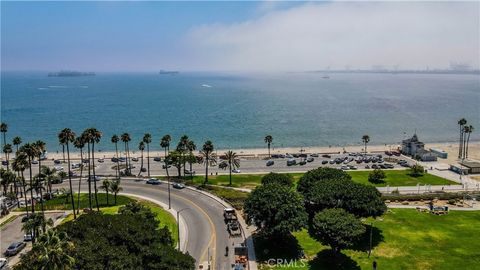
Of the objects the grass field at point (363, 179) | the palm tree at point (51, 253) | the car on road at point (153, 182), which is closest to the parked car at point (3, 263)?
the palm tree at point (51, 253)

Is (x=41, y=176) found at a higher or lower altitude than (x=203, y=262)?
higher

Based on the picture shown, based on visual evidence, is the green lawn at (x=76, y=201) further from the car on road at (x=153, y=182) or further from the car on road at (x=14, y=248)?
the car on road at (x=14, y=248)

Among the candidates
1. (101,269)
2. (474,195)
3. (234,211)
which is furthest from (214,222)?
(474,195)

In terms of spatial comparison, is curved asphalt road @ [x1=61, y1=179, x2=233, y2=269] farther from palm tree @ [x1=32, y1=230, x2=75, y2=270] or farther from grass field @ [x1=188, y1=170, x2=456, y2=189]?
palm tree @ [x1=32, y1=230, x2=75, y2=270]

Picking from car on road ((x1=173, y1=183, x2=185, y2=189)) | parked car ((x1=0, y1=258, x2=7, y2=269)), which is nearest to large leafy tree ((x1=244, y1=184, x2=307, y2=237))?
car on road ((x1=173, y1=183, x2=185, y2=189))

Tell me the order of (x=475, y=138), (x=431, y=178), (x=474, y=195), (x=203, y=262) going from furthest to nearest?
(x=475, y=138), (x=431, y=178), (x=474, y=195), (x=203, y=262)

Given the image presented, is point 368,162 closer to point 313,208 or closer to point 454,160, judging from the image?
point 454,160
